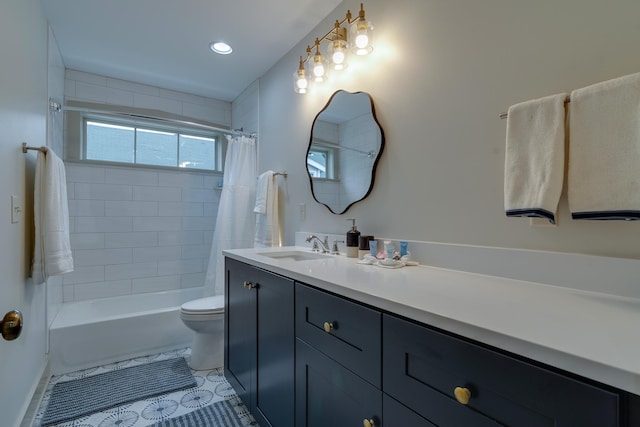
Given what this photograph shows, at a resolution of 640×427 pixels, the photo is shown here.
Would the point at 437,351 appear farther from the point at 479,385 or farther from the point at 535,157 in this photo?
the point at 535,157

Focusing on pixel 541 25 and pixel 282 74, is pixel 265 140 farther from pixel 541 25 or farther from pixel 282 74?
pixel 541 25

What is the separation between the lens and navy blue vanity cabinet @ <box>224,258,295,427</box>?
124cm

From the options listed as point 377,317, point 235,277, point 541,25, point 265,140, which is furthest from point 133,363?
point 541,25

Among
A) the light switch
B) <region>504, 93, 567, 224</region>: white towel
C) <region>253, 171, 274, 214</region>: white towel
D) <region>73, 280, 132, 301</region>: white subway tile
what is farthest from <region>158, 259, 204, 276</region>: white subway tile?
<region>504, 93, 567, 224</region>: white towel

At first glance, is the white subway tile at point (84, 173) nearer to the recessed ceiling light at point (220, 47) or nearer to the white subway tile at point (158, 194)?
the white subway tile at point (158, 194)

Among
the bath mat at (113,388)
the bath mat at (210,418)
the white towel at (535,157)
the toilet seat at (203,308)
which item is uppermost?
the white towel at (535,157)

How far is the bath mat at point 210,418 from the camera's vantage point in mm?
1604

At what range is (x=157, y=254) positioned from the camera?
3.07 m

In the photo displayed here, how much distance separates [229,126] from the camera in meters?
3.50

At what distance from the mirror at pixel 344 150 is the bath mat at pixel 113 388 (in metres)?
1.53

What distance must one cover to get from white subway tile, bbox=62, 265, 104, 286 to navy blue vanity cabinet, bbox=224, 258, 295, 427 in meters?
1.70

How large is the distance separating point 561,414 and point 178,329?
259 centimetres

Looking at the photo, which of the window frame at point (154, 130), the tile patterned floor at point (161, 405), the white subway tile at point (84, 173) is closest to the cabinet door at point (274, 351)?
the tile patterned floor at point (161, 405)

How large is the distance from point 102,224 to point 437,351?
3.12m
